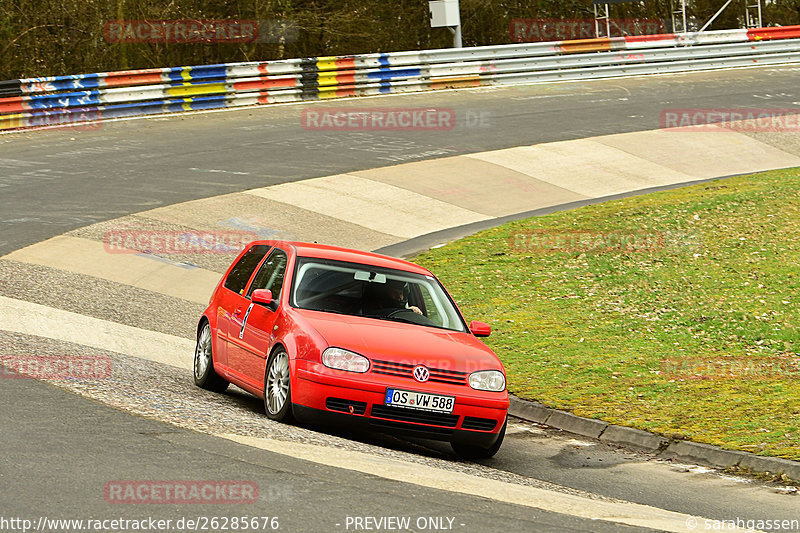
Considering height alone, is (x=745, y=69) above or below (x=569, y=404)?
above

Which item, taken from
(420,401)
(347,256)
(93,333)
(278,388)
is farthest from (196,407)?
(93,333)

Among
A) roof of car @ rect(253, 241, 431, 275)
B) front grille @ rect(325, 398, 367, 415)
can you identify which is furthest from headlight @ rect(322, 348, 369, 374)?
roof of car @ rect(253, 241, 431, 275)

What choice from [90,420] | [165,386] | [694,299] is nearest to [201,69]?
[694,299]

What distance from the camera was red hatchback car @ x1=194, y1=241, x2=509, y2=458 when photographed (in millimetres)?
8344

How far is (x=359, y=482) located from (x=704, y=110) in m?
24.1

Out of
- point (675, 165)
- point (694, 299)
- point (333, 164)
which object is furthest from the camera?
point (675, 165)

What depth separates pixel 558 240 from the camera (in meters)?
17.6

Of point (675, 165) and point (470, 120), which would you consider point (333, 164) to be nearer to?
point (470, 120)

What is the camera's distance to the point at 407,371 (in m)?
8.41

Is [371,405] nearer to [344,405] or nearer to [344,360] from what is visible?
[344,405]

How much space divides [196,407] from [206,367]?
165 cm

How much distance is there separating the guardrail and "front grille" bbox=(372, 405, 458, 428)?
19373mm

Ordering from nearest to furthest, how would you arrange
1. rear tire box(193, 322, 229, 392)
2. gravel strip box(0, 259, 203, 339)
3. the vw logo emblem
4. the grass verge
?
1. the vw logo emblem
2. the grass verge
3. rear tire box(193, 322, 229, 392)
4. gravel strip box(0, 259, 203, 339)

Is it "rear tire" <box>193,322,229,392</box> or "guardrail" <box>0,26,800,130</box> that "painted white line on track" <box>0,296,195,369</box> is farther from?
"guardrail" <box>0,26,800,130</box>
